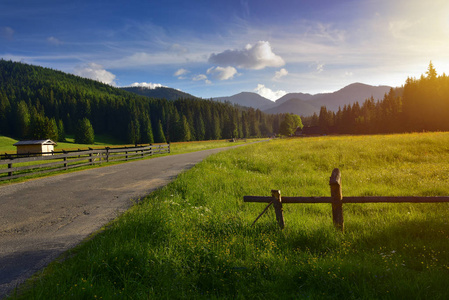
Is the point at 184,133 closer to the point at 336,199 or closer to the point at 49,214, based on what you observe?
the point at 49,214

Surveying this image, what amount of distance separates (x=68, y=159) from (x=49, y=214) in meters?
21.0

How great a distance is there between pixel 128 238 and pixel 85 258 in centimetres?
82

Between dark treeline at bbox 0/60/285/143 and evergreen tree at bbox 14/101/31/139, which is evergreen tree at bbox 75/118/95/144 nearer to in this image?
dark treeline at bbox 0/60/285/143

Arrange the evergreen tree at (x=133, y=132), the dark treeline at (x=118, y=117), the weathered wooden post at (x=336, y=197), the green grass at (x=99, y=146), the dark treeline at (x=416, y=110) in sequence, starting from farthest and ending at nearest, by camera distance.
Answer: the evergreen tree at (x=133, y=132)
the dark treeline at (x=118, y=117)
the dark treeline at (x=416, y=110)
the green grass at (x=99, y=146)
the weathered wooden post at (x=336, y=197)

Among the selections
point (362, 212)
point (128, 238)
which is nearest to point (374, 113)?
point (362, 212)

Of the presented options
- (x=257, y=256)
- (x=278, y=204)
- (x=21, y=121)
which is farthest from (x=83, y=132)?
(x=257, y=256)

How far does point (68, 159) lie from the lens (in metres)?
24.3

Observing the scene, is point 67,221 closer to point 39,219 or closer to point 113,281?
point 39,219

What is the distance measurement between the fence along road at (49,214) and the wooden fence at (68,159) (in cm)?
209

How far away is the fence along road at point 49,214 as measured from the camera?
4133mm

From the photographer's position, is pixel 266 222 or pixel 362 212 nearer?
pixel 266 222

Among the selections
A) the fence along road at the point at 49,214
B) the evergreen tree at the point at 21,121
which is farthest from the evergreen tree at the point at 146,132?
the fence along road at the point at 49,214

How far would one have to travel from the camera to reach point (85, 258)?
13.2 ft

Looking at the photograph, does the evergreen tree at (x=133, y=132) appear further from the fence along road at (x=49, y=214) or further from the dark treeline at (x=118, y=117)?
the fence along road at (x=49, y=214)
